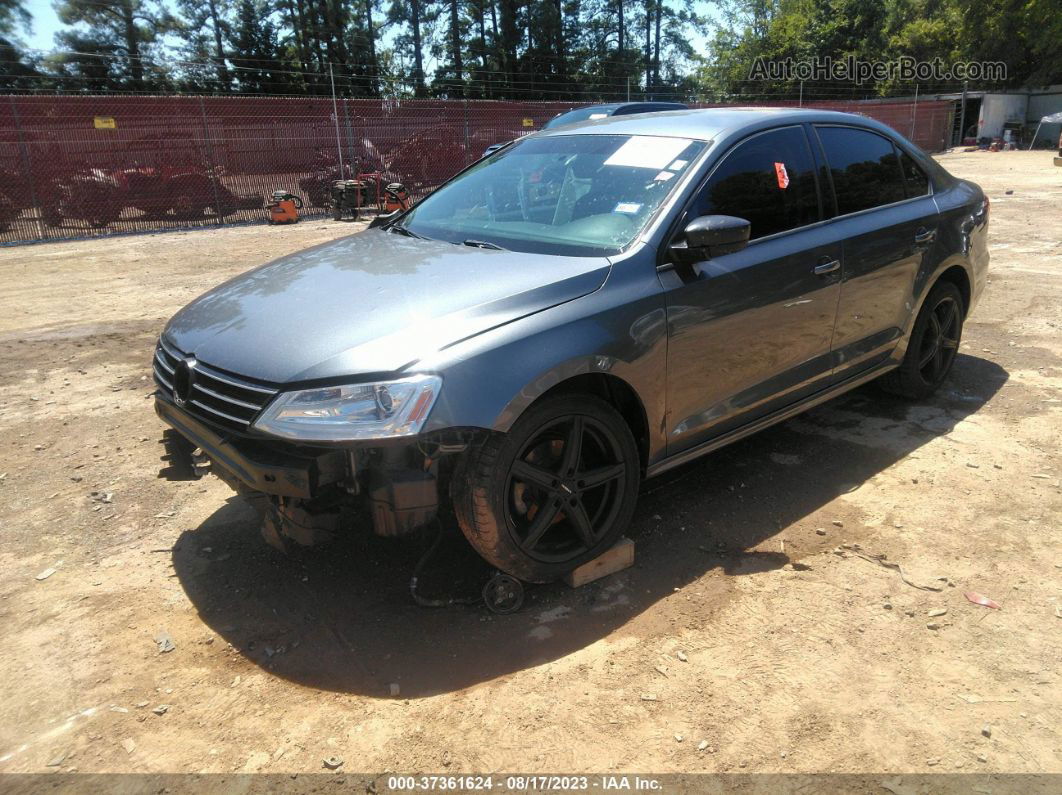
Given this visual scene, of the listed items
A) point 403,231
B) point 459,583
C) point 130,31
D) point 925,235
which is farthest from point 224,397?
point 130,31

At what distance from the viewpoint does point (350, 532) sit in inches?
120

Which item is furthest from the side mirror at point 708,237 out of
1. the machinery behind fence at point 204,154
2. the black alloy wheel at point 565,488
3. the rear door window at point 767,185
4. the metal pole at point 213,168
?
the metal pole at point 213,168

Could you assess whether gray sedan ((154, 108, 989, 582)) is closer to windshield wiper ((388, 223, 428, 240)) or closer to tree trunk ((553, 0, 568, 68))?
windshield wiper ((388, 223, 428, 240))

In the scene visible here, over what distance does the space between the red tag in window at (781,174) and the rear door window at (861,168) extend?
399 millimetres

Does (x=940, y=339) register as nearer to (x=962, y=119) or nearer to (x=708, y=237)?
(x=708, y=237)

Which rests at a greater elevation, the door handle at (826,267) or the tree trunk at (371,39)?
the tree trunk at (371,39)

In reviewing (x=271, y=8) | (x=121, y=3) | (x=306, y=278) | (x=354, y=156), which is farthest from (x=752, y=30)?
(x=306, y=278)

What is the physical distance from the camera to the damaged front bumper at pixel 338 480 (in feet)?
8.50

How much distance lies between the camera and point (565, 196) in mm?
3604

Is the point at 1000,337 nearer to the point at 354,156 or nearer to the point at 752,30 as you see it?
the point at 354,156

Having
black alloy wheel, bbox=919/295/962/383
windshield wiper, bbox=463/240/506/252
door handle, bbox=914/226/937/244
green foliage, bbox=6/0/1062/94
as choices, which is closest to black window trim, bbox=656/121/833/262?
windshield wiper, bbox=463/240/506/252

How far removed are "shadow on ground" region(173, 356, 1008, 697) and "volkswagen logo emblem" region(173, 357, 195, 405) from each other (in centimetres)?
82

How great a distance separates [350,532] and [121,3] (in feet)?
155

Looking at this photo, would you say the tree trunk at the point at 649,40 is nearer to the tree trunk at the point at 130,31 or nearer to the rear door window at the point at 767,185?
the tree trunk at the point at 130,31
